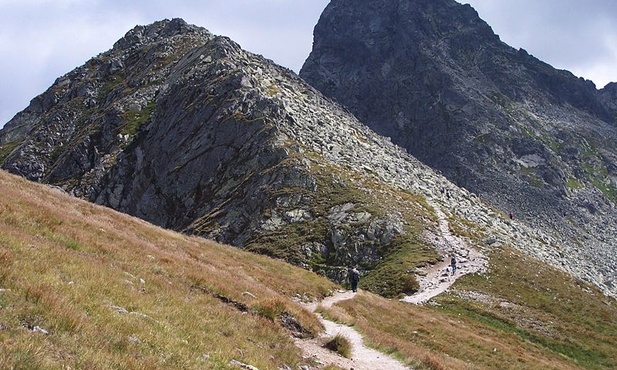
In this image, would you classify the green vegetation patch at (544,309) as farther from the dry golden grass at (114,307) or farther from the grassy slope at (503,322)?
the dry golden grass at (114,307)

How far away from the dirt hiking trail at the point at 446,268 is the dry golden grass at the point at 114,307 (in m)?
31.3

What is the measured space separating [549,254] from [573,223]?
9963 cm

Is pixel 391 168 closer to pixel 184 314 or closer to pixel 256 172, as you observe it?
pixel 256 172

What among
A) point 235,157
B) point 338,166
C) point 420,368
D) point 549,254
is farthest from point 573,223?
point 420,368

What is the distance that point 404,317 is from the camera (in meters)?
37.0

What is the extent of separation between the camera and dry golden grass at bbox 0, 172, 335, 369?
9.59m

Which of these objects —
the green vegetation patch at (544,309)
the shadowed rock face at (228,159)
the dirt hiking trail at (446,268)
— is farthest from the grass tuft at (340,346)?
the shadowed rock face at (228,159)

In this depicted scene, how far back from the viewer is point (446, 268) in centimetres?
5719

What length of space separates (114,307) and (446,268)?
49232mm

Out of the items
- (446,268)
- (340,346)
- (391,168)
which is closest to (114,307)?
(340,346)

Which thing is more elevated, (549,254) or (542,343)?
(549,254)

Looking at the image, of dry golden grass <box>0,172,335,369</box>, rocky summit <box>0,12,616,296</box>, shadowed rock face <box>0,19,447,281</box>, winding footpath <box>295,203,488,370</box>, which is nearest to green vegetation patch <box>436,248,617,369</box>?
winding footpath <box>295,203,488,370</box>

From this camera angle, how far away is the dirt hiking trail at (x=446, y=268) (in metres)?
51.8

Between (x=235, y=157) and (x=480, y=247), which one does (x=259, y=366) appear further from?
(x=235, y=157)
